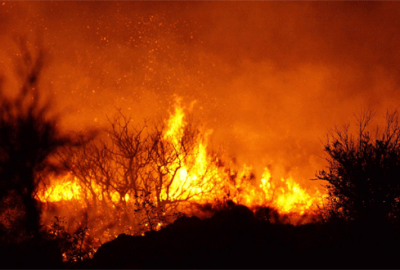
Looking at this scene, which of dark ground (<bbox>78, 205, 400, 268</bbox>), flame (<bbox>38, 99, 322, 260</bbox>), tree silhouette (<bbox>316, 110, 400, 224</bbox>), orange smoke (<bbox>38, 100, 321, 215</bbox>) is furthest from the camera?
orange smoke (<bbox>38, 100, 321, 215</bbox>)

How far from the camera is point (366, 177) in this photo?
9.77 metres

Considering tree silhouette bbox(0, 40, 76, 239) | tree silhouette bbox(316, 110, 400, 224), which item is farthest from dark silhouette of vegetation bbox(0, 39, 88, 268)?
tree silhouette bbox(316, 110, 400, 224)

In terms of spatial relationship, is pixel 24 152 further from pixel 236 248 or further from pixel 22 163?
pixel 236 248

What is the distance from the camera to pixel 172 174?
17594 millimetres

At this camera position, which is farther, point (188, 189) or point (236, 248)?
point (188, 189)

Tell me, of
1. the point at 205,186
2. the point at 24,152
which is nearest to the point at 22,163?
the point at 24,152

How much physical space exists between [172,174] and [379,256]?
1199 cm

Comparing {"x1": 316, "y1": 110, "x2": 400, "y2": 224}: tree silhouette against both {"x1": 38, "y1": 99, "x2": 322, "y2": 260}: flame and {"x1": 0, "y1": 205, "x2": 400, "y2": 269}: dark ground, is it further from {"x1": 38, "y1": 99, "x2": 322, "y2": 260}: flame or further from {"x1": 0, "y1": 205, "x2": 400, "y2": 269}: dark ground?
{"x1": 38, "y1": 99, "x2": 322, "y2": 260}: flame

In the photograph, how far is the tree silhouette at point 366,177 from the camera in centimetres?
930

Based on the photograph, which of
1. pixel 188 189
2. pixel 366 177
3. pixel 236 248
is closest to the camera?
pixel 236 248

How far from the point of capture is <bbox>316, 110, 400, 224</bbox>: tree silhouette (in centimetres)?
930

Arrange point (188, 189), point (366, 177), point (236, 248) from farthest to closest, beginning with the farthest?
point (188, 189) → point (366, 177) → point (236, 248)

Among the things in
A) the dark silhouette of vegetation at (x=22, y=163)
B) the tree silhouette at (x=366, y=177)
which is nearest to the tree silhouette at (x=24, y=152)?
the dark silhouette of vegetation at (x=22, y=163)

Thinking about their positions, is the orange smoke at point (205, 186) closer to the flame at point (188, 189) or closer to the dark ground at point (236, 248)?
the flame at point (188, 189)
